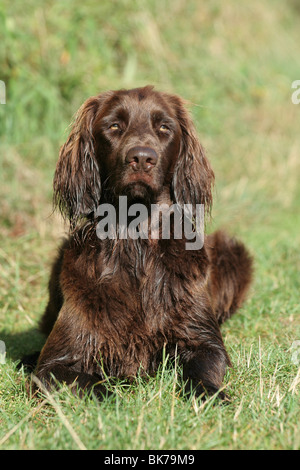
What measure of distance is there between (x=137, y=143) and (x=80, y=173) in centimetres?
51

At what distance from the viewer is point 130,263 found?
3258 millimetres

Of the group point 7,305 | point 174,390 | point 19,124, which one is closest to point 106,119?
point 174,390

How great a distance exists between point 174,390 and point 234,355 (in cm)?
76

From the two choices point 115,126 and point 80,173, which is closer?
point 115,126

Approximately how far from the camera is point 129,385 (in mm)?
2914

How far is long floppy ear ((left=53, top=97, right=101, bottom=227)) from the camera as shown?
11.1 ft

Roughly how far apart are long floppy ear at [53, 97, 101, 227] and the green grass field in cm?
78

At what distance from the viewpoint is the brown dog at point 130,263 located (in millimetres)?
3049
